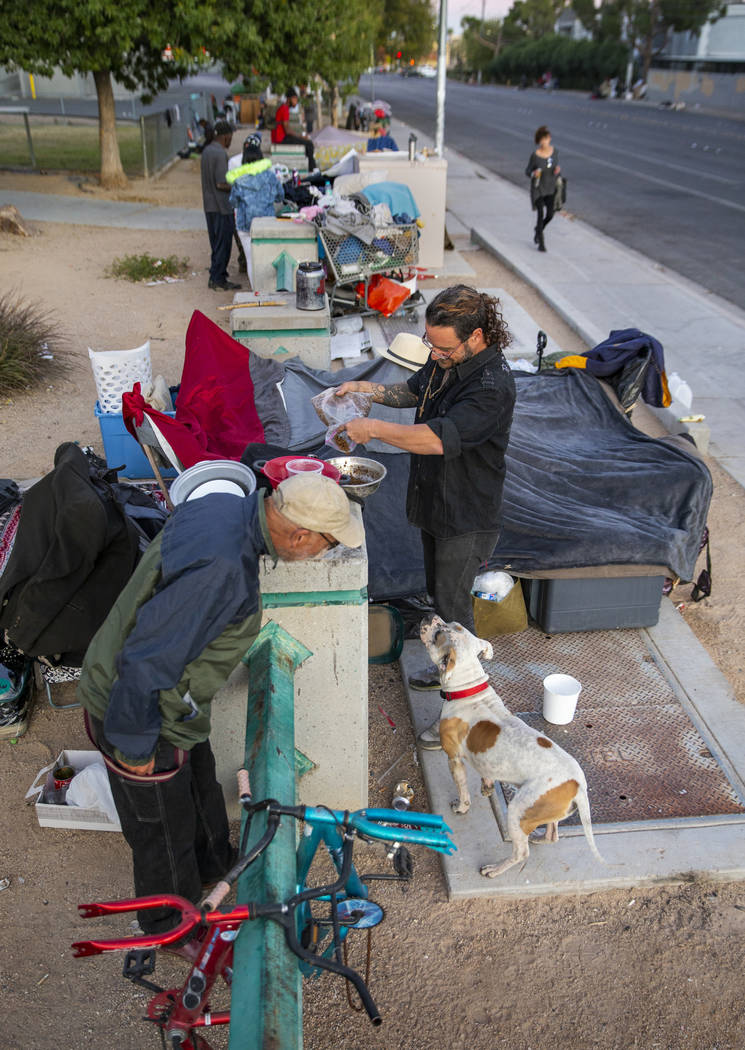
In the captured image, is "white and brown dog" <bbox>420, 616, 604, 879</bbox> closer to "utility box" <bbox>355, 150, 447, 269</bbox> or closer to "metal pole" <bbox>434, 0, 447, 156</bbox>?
"utility box" <bbox>355, 150, 447, 269</bbox>

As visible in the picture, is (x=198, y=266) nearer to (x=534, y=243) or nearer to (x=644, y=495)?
(x=534, y=243)

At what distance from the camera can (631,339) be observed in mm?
6406

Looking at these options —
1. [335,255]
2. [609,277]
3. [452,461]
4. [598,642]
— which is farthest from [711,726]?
[609,277]

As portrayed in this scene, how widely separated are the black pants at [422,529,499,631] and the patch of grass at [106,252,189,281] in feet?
32.6

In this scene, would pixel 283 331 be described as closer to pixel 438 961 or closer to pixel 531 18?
pixel 438 961

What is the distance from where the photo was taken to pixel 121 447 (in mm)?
6113

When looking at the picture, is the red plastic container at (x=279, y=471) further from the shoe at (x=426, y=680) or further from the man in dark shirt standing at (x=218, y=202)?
the man in dark shirt standing at (x=218, y=202)

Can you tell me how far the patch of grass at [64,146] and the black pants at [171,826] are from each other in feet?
73.0

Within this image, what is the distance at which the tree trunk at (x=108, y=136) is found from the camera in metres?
17.7

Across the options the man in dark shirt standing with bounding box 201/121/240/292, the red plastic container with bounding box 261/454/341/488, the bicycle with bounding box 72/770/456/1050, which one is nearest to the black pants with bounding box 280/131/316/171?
the man in dark shirt standing with bounding box 201/121/240/292

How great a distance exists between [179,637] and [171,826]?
94 centimetres

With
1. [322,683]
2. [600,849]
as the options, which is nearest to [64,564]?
[322,683]

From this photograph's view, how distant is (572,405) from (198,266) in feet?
29.1

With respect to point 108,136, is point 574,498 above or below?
below
